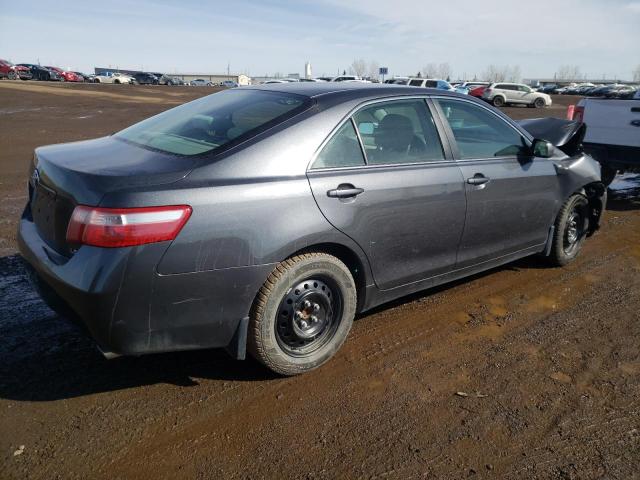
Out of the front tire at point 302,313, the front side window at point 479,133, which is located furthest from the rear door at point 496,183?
the front tire at point 302,313

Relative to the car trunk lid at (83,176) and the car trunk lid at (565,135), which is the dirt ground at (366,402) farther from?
the car trunk lid at (565,135)

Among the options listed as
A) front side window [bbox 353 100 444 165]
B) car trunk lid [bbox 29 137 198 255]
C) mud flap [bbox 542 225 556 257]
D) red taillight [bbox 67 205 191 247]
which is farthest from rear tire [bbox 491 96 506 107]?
red taillight [bbox 67 205 191 247]

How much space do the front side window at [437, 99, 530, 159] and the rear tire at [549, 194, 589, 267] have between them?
0.84 metres

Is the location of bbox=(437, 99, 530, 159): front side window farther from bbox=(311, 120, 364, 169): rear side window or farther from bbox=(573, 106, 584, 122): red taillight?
bbox=(573, 106, 584, 122): red taillight

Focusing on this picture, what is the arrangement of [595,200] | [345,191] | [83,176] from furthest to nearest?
[595,200] < [345,191] < [83,176]

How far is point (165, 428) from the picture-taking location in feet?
8.41

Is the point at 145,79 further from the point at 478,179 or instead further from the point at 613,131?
the point at 478,179

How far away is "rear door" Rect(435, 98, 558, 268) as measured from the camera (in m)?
3.71

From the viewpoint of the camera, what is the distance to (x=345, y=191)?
2.95m

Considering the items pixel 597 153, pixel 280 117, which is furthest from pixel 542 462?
pixel 597 153

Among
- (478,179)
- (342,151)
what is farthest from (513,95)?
(342,151)

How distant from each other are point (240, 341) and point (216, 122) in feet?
4.43

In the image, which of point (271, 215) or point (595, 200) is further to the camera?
point (595, 200)

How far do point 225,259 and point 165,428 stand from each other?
0.91 meters
